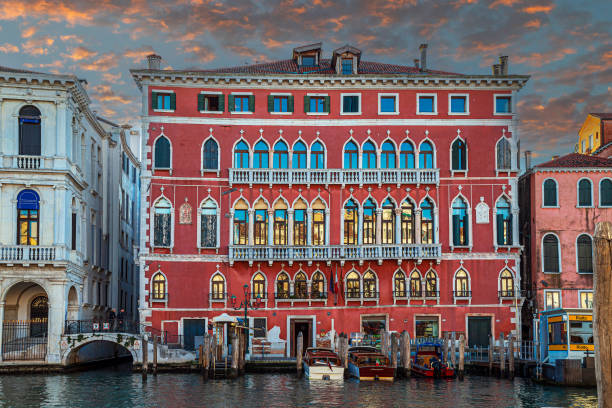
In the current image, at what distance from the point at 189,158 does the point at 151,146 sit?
181 cm

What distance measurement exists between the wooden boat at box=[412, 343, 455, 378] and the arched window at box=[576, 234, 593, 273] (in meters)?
8.67

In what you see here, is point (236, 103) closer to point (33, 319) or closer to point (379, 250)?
point (379, 250)

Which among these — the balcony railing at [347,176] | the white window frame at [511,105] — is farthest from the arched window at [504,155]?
the balcony railing at [347,176]

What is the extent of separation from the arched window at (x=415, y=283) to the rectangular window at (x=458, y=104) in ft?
26.0

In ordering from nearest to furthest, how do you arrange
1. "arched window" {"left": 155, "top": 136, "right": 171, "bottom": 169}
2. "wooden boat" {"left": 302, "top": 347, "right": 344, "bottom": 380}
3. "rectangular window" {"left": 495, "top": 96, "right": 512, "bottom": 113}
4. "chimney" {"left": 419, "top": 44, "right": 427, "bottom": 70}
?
"wooden boat" {"left": 302, "top": 347, "right": 344, "bottom": 380}
"arched window" {"left": 155, "top": 136, "right": 171, "bottom": 169}
"rectangular window" {"left": 495, "top": 96, "right": 512, "bottom": 113}
"chimney" {"left": 419, "top": 44, "right": 427, "bottom": 70}

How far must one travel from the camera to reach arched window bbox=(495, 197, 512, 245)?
3838 cm

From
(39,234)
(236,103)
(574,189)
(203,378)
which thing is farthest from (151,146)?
(574,189)

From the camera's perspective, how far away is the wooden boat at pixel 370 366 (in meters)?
30.8

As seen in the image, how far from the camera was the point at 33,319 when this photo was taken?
36.3 metres

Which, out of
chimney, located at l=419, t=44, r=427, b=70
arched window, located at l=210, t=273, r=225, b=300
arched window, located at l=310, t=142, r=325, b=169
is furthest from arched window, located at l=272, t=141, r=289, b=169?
chimney, located at l=419, t=44, r=427, b=70

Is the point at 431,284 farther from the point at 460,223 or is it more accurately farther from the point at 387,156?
the point at 387,156

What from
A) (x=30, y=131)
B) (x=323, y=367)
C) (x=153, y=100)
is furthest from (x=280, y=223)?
(x=30, y=131)

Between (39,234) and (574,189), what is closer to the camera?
(39,234)

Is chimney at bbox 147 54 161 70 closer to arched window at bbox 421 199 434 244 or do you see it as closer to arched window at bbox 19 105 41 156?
arched window at bbox 19 105 41 156
